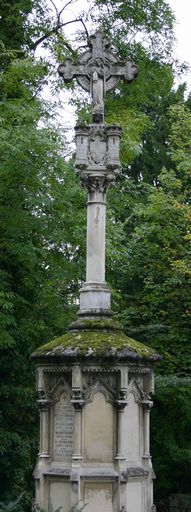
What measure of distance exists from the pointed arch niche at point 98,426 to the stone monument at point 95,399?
1cm

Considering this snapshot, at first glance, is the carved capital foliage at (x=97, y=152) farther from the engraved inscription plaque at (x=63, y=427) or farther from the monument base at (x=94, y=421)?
the engraved inscription plaque at (x=63, y=427)

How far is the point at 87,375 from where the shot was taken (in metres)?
9.46

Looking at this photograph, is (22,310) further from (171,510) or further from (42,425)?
(171,510)

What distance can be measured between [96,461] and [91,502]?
0.45m

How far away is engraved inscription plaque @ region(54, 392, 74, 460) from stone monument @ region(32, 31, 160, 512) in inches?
0.5

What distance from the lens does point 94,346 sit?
30.9 ft

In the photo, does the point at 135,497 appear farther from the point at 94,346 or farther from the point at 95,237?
the point at 95,237

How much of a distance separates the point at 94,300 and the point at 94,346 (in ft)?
2.59

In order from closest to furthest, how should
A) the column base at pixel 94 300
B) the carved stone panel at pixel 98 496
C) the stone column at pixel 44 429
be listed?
the carved stone panel at pixel 98 496 → the stone column at pixel 44 429 → the column base at pixel 94 300

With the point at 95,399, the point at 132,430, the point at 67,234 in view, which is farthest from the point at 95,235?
the point at 67,234

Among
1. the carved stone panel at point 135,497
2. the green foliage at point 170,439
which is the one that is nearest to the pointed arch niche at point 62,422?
the carved stone panel at point 135,497

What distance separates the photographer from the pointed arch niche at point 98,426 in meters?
9.42

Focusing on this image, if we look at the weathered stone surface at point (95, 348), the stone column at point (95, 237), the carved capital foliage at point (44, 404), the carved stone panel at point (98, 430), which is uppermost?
the stone column at point (95, 237)

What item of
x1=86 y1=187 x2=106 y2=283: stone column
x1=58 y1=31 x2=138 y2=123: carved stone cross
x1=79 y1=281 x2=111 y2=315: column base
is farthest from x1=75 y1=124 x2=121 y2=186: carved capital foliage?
x1=79 y1=281 x2=111 y2=315: column base
